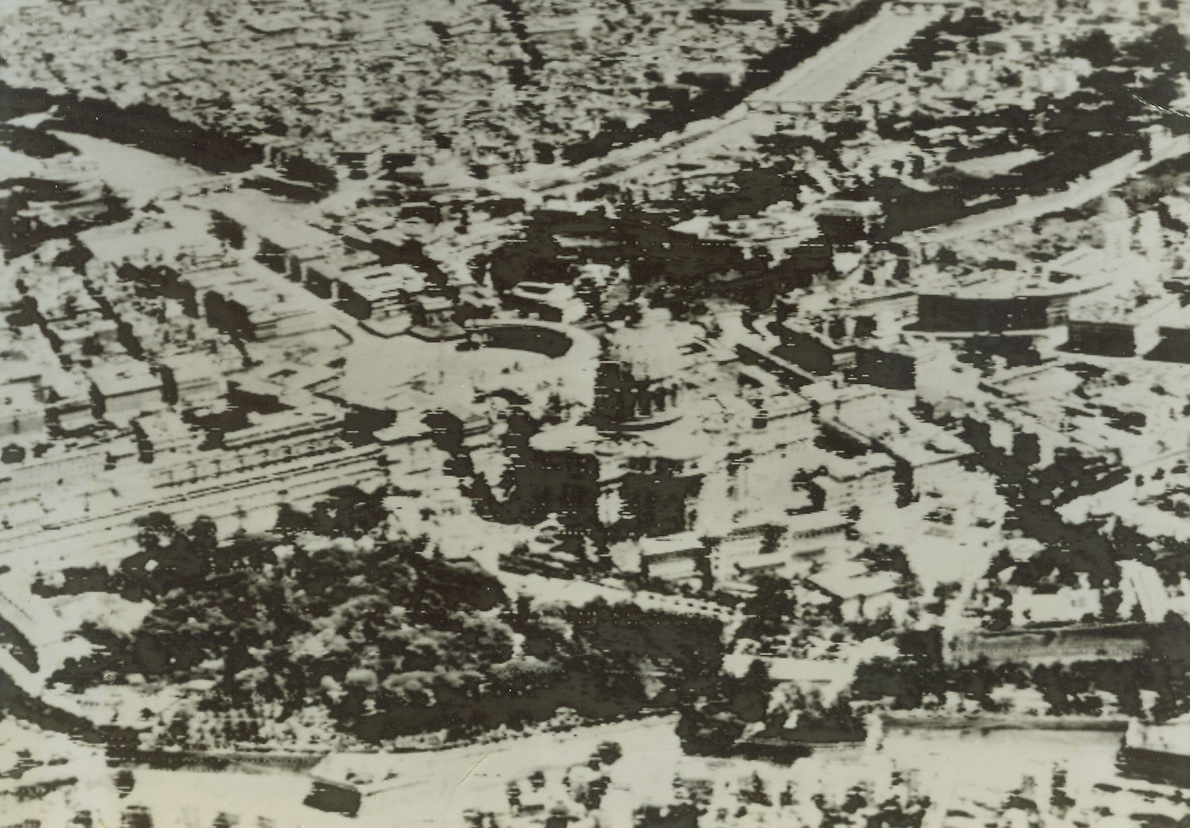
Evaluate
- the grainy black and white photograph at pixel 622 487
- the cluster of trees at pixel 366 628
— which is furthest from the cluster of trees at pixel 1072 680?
the cluster of trees at pixel 366 628

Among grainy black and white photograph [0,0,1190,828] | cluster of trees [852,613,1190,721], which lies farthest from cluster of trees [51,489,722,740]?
cluster of trees [852,613,1190,721]

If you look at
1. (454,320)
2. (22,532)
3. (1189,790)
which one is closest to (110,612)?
(22,532)

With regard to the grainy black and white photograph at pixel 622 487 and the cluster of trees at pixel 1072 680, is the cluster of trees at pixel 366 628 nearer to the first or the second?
the grainy black and white photograph at pixel 622 487

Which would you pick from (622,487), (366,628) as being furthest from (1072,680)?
(366,628)

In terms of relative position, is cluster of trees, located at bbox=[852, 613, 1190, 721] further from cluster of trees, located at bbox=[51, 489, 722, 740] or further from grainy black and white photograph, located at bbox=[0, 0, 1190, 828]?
cluster of trees, located at bbox=[51, 489, 722, 740]

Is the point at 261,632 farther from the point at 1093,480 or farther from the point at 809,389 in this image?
the point at 1093,480
